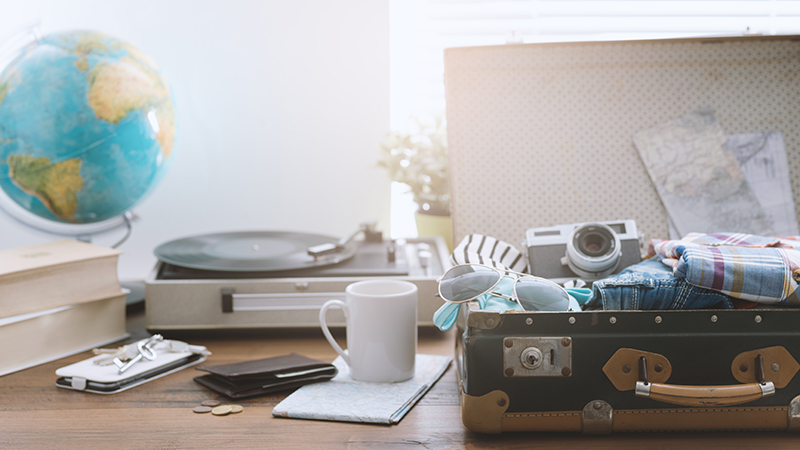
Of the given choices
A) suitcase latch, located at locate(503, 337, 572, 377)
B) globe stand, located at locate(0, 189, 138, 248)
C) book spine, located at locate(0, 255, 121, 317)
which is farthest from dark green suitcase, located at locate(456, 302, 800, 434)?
globe stand, located at locate(0, 189, 138, 248)

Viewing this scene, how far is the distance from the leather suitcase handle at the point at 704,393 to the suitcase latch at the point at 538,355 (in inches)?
3.3

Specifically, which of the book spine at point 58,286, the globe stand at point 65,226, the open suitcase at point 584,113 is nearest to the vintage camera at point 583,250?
the open suitcase at point 584,113

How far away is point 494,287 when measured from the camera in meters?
0.65

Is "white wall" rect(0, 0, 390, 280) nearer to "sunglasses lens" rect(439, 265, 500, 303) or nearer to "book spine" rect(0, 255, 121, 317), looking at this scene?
"book spine" rect(0, 255, 121, 317)

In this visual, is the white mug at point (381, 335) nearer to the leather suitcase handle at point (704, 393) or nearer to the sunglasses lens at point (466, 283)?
the sunglasses lens at point (466, 283)

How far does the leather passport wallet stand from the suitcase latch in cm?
28

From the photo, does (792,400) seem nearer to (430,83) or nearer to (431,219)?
(431,219)

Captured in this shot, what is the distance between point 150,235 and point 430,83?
2.90 feet

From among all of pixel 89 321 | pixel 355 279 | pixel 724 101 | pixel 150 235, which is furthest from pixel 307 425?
pixel 150 235

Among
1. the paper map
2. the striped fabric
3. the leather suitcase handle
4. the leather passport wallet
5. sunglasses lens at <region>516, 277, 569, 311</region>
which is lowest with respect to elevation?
the leather passport wallet

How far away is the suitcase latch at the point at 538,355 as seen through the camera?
59 cm

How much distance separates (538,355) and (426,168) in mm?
802

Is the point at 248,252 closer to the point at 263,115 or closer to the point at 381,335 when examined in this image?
the point at 381,335

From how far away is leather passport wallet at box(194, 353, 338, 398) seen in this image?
0.72m
